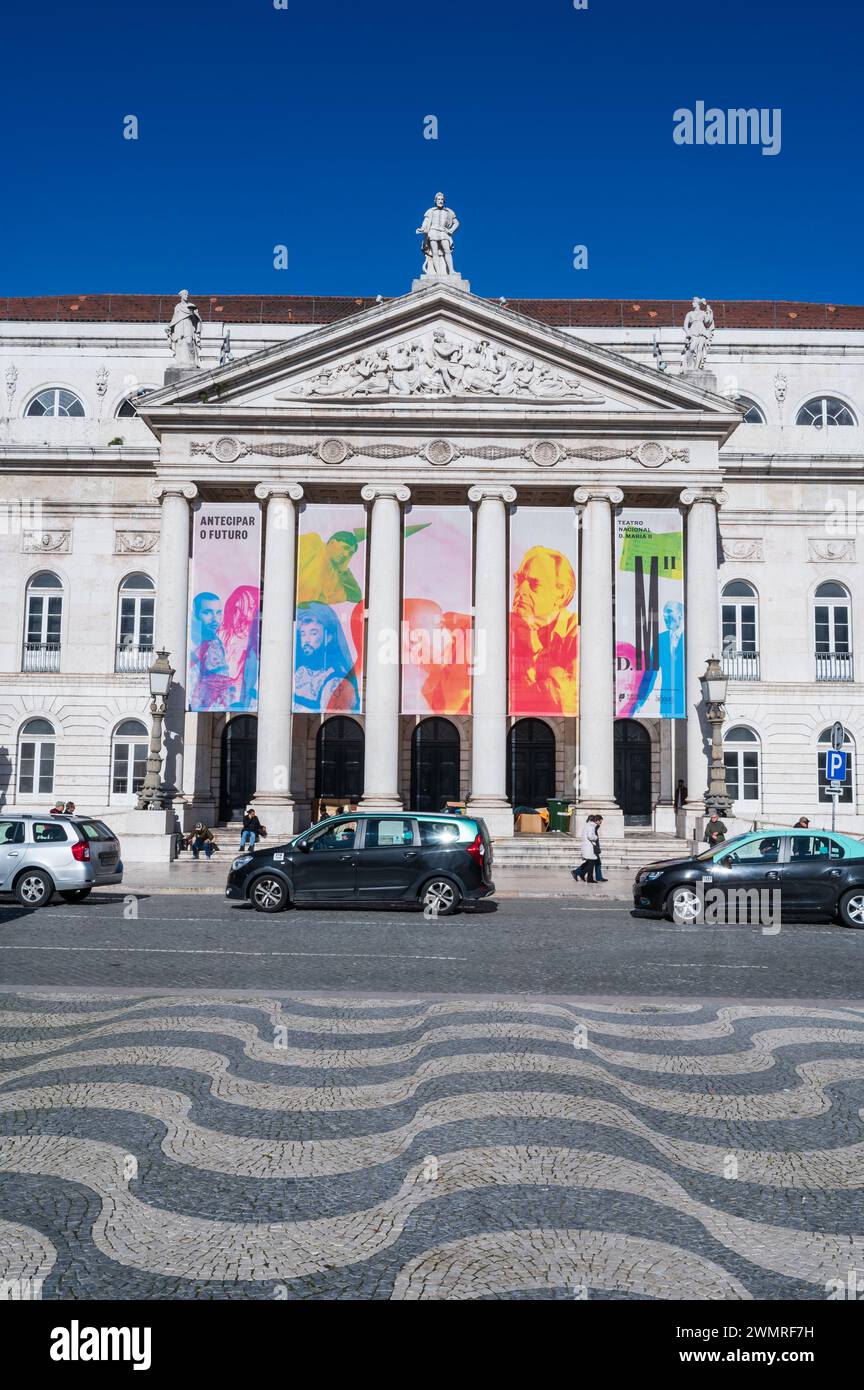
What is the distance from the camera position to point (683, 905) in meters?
17.3

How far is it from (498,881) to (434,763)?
12.5m

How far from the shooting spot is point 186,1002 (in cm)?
947

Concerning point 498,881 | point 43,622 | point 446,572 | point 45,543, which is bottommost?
point 498,881

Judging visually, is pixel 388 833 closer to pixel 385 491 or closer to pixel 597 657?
pixel 597 657

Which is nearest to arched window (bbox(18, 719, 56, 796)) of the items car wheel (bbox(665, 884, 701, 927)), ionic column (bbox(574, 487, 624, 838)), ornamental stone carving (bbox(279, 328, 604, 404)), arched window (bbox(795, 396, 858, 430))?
ornamental stone carving (bbox(279, 328, 604, 404))

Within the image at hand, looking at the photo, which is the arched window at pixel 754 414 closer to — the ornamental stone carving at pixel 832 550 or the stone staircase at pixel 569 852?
the ornamental stone carving at pixel 832 550

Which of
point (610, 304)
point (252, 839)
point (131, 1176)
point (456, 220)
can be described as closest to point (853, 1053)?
point (131, 1176)

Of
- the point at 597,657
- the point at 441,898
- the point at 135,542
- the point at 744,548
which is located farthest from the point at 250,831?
the point at 744,548

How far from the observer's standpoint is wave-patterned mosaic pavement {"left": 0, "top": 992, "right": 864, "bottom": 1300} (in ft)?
13.7

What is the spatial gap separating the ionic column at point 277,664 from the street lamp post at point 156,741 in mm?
2854

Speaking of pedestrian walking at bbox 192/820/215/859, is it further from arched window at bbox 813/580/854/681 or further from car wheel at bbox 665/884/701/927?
arched window at bbox 813/580/854/681

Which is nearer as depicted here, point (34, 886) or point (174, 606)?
point (34, 886)

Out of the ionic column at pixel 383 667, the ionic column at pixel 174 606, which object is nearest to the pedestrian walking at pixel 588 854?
the ionic column at pixel 383 667
